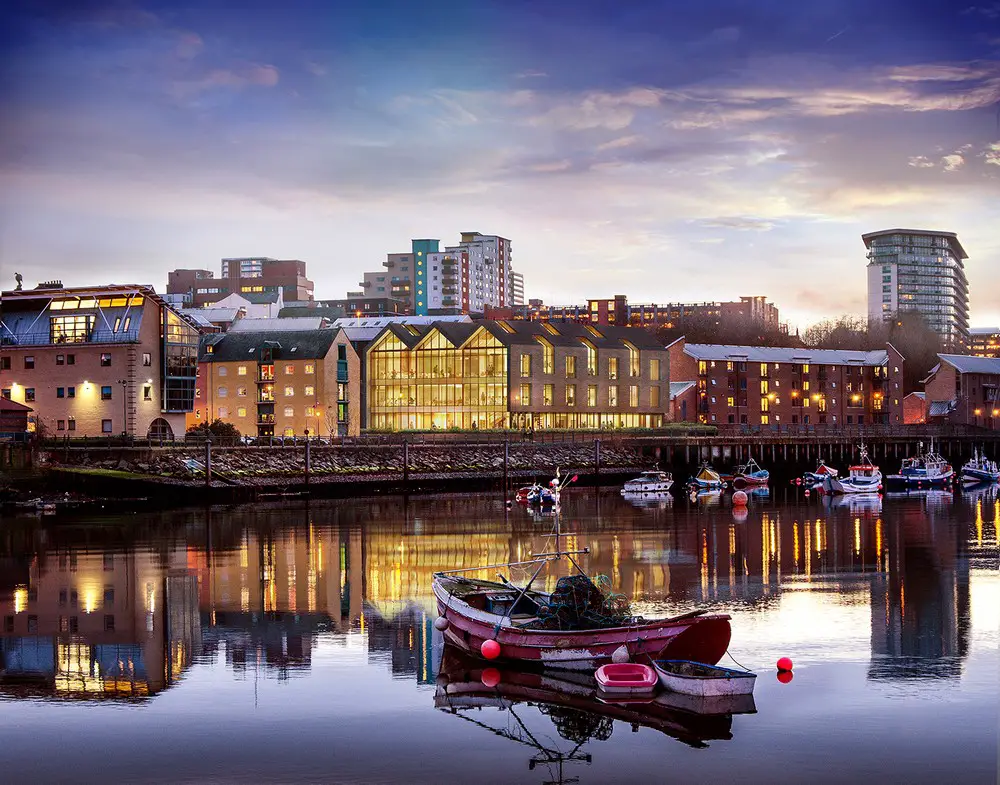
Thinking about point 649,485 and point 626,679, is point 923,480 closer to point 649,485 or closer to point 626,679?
point 649,485

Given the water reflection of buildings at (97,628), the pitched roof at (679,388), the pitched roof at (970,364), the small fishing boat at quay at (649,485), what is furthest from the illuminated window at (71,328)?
the pitched roof at (970,364)

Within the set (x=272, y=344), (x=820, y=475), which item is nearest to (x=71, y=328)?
(x=272, y=344)

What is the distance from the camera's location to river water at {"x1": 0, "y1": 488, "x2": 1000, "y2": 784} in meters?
23.8

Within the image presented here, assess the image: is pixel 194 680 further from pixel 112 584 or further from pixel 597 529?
pixel 597 529

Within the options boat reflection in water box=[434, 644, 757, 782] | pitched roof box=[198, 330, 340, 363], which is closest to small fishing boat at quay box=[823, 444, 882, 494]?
pitched roof box=[198, 330, 340, 363]

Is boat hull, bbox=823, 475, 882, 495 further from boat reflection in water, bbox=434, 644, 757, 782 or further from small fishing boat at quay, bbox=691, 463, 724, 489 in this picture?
boat reflection in water, bbox=434, 644, 757, 782

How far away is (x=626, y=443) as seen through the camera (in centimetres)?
11694

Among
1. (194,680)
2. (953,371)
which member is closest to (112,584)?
(194,680)

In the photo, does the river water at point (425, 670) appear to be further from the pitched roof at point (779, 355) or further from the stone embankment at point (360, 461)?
the pitched roof at point (779, 355)

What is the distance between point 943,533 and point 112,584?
4164 centimetres

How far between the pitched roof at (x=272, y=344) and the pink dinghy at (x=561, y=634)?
89752mm

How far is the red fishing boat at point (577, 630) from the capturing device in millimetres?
28594

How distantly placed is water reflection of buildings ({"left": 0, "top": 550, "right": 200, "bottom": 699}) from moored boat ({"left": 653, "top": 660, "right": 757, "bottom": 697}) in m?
11.7

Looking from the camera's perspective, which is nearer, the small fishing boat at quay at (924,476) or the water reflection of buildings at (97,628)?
the water reflection of buildings at (97,628)
